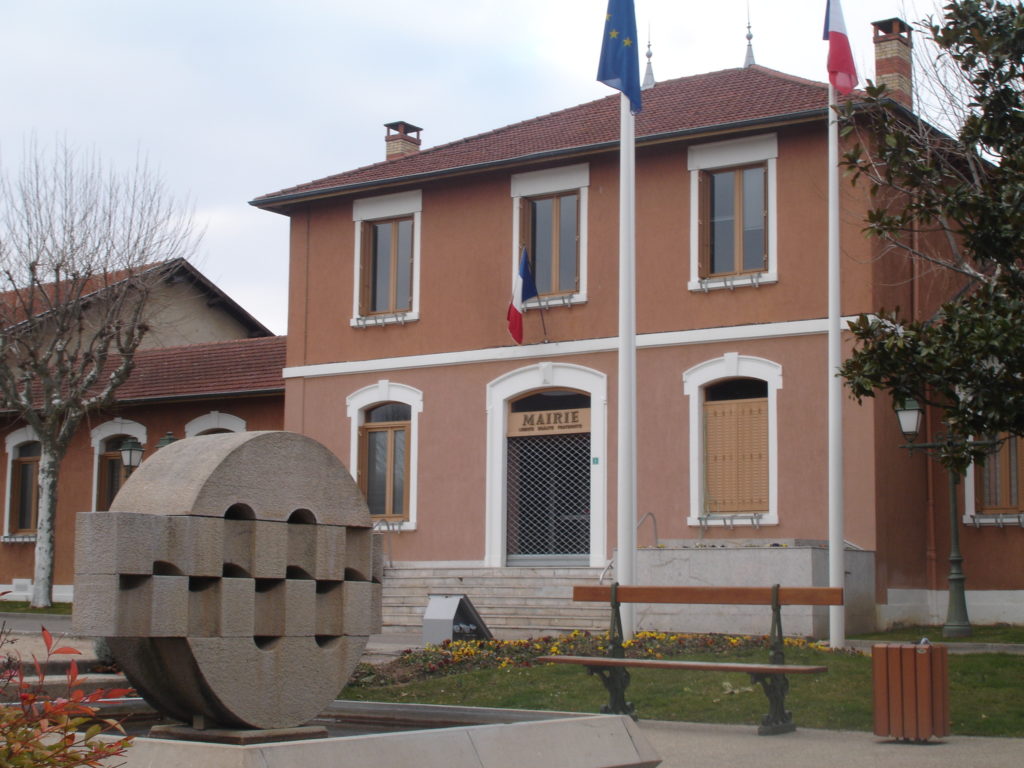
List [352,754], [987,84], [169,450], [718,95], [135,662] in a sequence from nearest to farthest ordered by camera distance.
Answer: [352,754] < [135,662] < [169,450] < [987,84] < [718,95]

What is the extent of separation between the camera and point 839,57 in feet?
51.6

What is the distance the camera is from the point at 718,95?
21281 mm

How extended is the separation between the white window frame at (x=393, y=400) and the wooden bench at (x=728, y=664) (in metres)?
10.7

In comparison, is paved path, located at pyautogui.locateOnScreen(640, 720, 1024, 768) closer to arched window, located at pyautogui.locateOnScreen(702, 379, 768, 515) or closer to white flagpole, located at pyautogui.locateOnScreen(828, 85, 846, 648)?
white flagpole, located at pyautogui.locateOnScreen(828, 85, 846, 648)

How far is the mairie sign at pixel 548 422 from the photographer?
21016 millimetres

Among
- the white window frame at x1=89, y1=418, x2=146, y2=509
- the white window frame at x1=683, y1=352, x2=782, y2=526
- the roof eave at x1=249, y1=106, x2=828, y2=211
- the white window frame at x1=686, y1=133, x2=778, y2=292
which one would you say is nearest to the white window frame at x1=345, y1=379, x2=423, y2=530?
the roof eave at x1=249, y1=106, x2=828, y2=211

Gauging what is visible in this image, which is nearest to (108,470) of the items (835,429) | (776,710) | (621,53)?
(621,53)

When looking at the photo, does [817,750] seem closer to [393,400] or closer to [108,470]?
[393,400]

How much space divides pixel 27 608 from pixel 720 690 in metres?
16.5

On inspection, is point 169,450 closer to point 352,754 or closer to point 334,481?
point 334,481

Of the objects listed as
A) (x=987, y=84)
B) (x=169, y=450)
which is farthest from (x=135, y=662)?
(x=987, y=84)

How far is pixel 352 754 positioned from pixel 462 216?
16425 millimetres

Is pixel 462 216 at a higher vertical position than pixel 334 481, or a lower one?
higher

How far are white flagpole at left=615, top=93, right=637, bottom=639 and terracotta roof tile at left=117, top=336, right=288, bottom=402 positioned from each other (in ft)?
34.2
